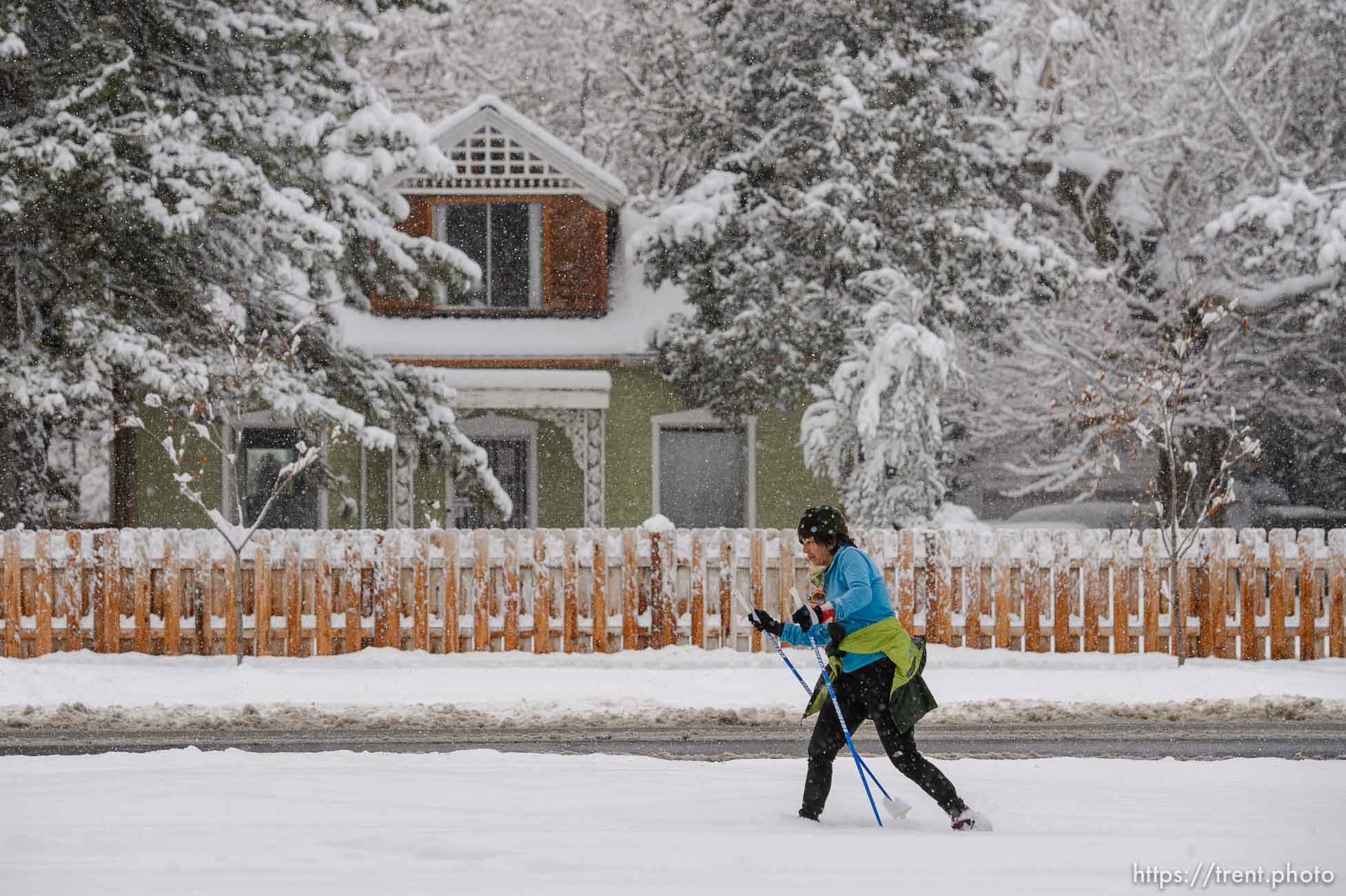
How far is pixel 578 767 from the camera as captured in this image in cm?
817

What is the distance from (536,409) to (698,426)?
2554 mm

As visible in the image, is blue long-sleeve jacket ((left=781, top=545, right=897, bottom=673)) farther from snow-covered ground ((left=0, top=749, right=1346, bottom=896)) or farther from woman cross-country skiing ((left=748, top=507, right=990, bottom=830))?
snow-covered ground ((left=0, top=749, right=1346, bottom=896))

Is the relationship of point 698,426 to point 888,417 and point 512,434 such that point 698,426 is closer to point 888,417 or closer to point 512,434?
point 512,434

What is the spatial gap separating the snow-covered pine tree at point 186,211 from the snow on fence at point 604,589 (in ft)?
7.69

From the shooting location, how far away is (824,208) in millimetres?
19578

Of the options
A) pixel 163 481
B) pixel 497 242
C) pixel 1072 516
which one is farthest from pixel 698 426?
pixel 1072 516

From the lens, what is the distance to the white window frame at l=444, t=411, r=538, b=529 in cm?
2311

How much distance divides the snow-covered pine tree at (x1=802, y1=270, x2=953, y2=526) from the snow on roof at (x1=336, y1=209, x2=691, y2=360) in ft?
12.3

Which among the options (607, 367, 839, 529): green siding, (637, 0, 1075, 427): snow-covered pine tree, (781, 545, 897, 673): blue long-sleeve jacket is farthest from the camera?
(607, 367, 839, 529): green siding

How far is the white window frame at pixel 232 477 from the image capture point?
22234 millimetres

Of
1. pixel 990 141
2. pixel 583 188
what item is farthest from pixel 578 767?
pixel 990 141

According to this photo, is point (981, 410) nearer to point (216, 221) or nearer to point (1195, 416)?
point (1195, 416)

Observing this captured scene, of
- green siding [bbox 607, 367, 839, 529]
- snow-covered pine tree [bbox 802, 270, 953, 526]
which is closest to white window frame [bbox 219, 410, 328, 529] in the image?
green siding [bbox 607, 367, 839, 529]

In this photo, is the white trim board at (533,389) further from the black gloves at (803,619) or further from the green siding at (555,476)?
the black gloves at (803,619)
